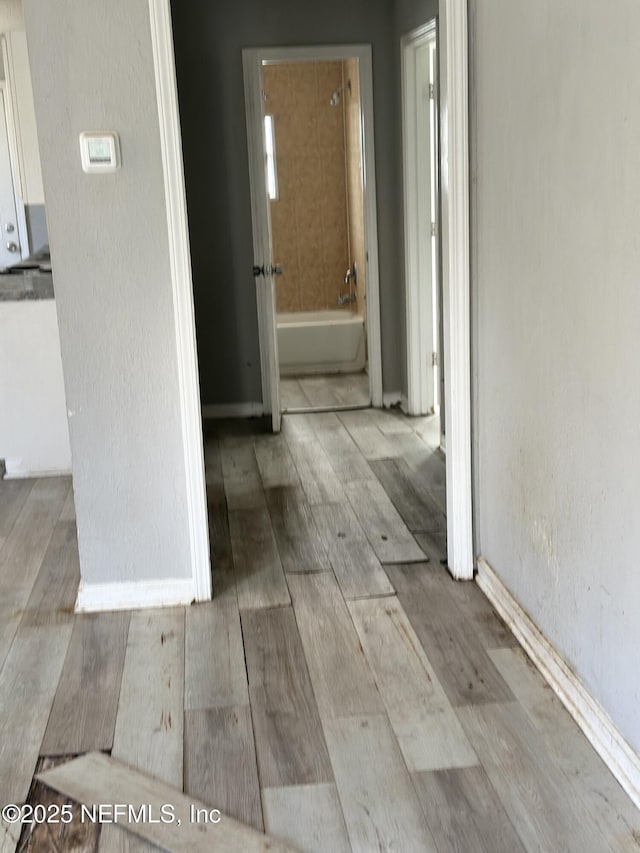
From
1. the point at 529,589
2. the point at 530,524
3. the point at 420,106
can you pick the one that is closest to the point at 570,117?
the point at 530,524

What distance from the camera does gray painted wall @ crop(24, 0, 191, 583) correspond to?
257cm

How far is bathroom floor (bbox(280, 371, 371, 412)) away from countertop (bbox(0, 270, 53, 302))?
1.95 meters

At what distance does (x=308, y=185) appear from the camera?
23.8ft

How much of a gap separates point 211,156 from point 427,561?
3.06 meters

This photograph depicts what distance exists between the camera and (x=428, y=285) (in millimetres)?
5098

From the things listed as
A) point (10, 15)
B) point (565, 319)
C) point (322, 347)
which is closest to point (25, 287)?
point (10, 15)

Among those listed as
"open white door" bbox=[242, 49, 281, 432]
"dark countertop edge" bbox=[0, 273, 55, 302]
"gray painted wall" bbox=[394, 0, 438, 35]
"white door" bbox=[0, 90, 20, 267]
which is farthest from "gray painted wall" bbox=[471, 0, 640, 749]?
"white door" bbox=[0, 90, 20, 267]

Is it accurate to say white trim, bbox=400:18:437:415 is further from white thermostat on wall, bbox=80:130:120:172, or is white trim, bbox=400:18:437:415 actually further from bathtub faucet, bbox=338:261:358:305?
white thermostat on wall, bbox=80:130:120:172

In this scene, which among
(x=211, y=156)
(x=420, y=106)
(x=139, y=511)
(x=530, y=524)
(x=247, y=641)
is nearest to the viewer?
(x=530, y=524)

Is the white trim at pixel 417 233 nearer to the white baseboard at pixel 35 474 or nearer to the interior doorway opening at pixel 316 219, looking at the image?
the interior doorway opening at pixel 316 219

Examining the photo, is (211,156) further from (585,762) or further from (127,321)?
(585,762)

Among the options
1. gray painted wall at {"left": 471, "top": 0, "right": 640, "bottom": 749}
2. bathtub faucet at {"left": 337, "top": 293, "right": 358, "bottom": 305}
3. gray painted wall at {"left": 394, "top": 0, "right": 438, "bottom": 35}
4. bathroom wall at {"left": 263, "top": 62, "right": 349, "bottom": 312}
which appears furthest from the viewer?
bathtub faucet at {"left": 337, "top": 293, "right": 358, "bottom": 305}

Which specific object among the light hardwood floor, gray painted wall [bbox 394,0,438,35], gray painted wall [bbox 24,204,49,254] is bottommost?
the light hardwood floor

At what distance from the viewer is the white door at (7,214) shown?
6.10 meters
